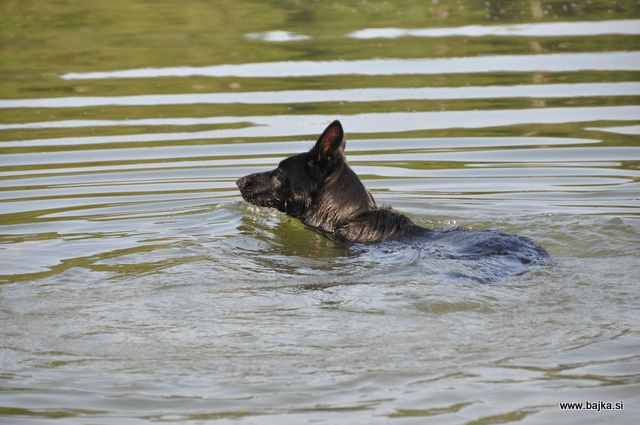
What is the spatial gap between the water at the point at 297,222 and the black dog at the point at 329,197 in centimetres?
24

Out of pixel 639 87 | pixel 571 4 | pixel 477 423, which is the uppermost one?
pixel 571 4

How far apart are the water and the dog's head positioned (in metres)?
0.31

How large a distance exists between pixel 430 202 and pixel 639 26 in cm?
886

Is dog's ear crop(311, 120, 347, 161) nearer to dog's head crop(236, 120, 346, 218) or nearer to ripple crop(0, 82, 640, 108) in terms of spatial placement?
dog's head crop(236, 120, 346, 218)

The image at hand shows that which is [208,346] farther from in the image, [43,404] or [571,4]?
[571,4]

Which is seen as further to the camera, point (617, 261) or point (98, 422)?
point (617, 261)

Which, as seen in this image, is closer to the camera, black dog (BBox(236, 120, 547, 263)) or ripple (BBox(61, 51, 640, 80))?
black dog (BBox(236, 120, 547, 263))

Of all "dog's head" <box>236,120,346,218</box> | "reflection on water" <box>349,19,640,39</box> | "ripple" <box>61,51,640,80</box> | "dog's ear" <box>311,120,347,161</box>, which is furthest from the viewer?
"reflection on water" <box>349,19,640,39</box>

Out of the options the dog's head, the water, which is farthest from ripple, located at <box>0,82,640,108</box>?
the dog's head

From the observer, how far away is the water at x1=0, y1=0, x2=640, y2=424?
625 centimetres

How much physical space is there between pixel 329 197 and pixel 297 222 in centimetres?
80

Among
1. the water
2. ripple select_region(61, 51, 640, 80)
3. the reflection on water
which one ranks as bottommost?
the water

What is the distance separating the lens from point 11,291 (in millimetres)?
8133

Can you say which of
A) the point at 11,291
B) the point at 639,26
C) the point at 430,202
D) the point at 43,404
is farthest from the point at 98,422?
the point at 639,26
